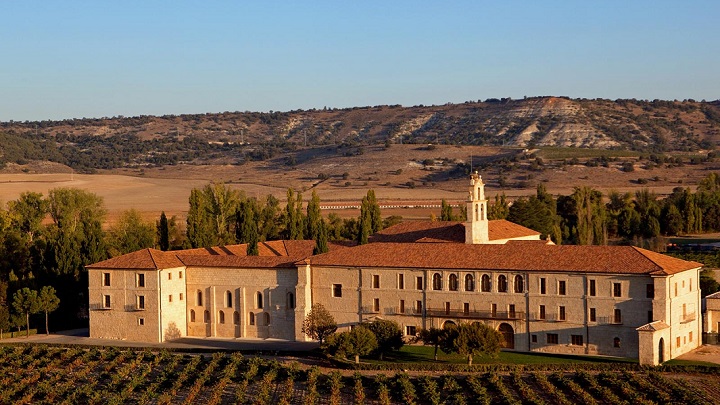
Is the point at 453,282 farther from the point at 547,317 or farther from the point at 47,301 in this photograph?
the point at 47,301

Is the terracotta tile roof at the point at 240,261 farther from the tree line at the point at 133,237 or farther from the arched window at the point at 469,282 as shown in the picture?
the arched window at the point at 469,282

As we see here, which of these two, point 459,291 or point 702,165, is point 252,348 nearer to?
point 459,291

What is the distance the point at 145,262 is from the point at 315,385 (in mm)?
19079

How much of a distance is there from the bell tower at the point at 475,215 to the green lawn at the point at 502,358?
31.9 feet

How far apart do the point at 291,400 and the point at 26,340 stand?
80.6 feet

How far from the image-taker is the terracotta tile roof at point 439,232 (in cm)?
6773

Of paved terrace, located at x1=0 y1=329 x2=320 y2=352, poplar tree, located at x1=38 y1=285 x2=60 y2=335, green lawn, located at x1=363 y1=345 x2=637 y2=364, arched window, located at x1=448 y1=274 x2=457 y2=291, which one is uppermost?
arched window, located at x1=448 y1=274 x2=457 y2=291

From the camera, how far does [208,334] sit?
213 feet

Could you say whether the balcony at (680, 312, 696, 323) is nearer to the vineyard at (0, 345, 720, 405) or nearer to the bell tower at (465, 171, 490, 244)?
the vineyard at (0, 345, 720, 405)

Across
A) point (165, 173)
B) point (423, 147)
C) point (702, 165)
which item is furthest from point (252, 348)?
point (165, 173)

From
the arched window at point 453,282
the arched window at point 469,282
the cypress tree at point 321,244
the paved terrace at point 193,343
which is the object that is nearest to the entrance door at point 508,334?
the arched window at point 469,282

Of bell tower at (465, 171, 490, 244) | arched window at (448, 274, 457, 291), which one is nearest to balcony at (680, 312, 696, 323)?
arched window at (448, 274, 457, 291)

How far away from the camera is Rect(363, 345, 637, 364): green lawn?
5338cm

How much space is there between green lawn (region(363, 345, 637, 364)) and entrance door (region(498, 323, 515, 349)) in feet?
3.55
